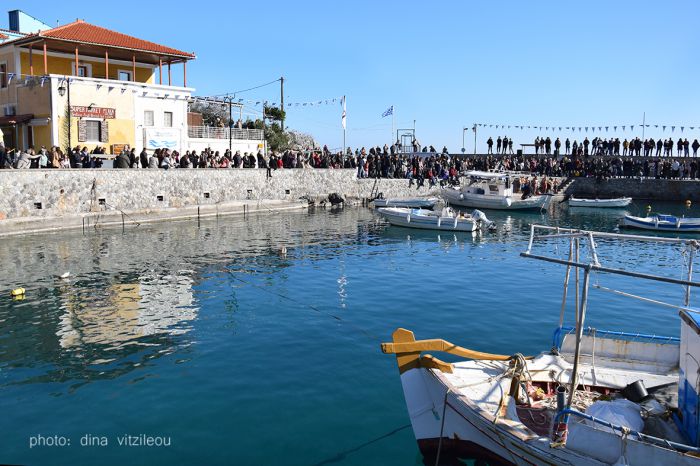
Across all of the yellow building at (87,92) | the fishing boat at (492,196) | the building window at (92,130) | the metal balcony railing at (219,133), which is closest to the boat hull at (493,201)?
the fishing boat at (492,196)

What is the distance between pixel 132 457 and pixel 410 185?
38.9 meters

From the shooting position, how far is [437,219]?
103 feet

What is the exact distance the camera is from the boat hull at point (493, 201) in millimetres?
41000

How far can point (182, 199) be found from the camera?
1293 inches

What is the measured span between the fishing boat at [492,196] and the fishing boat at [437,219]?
8.63 m

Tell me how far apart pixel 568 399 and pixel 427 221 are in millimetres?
24277

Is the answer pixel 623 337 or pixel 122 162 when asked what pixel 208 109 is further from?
pixel 623 337

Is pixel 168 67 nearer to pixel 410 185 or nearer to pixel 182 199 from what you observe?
pixel 182 199

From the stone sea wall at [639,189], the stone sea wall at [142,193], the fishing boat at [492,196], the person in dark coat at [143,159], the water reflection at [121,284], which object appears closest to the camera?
the water reflection at [121,284]

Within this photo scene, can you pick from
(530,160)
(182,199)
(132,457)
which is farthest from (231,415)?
(530,160)

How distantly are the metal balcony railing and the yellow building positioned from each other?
208 cm

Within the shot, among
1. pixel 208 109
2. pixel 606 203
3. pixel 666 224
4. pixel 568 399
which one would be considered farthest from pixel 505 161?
pixel 568 399

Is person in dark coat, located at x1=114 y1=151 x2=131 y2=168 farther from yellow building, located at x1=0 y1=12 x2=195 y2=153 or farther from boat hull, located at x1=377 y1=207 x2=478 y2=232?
boat hull, located at x1=377 y1=207 x2=478 y2=232

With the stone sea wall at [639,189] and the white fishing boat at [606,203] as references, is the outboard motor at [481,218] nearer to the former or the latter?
the white fishing boat at [606,203]
